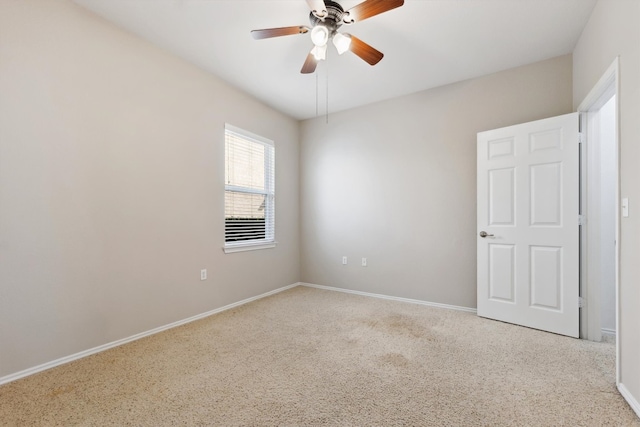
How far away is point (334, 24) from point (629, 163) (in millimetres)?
2117

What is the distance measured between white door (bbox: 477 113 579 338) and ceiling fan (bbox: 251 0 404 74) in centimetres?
177

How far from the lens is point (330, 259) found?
14.6ft

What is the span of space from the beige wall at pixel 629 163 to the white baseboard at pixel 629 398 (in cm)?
1

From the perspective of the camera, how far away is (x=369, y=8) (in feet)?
6.15

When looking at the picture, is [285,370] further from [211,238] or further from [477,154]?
[477,154]

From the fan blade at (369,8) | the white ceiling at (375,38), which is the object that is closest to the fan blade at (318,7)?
the fan blade at (369,8)

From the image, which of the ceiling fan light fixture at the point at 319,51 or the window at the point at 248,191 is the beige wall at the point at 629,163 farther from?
the window at the point at 248,191

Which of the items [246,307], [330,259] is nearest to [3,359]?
[246,307]

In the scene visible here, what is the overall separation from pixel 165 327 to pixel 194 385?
1.19 meters

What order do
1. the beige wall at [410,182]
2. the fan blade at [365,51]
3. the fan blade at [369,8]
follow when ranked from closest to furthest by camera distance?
the fan blade at [369,8]
the fan blade at [365,51]
the beige wall at [410,182]

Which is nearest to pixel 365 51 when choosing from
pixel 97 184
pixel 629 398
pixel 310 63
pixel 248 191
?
pixel 310 63

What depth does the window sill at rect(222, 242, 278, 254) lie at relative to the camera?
3.51 metres

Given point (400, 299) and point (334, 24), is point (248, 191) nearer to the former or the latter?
point (334, 24)

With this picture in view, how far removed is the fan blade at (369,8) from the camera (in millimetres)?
1791
